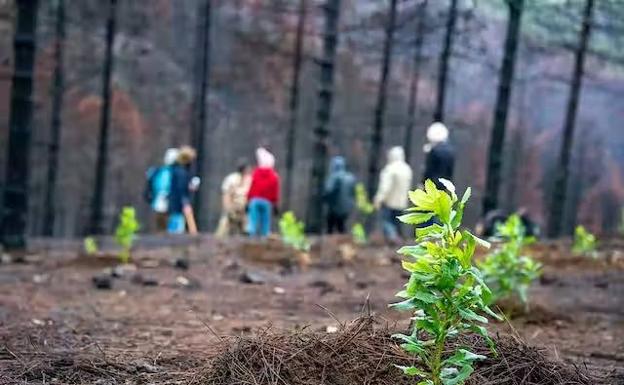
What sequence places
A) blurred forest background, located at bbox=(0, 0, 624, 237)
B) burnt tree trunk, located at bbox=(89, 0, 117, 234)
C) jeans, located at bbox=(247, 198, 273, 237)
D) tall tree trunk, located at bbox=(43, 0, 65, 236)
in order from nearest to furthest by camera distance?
jeans, located at bbox=(247, 198, 273, 237) → burnt tree trunk, located at bbox=(89, 0, 117, 234) → tall tree trunk, located at bbox=(43, 0, 65, 236) → blurred forest background, located at bbox=(0, 0, 624, 237)

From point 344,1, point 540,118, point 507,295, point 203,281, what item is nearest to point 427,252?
point 507,295

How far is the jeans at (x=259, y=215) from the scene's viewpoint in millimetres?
14539

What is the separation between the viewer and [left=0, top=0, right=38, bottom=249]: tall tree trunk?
10.2 metres

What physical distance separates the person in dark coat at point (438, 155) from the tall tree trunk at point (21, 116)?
484cm

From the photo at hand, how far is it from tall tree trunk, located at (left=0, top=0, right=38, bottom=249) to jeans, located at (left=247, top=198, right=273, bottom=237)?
15.9 ft

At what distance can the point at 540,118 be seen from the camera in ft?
152

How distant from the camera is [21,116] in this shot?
10273mm

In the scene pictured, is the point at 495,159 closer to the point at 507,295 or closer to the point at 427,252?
the point at 507,295

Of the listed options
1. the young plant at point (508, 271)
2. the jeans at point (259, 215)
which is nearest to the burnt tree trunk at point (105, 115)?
the jeans at point (259, 215)

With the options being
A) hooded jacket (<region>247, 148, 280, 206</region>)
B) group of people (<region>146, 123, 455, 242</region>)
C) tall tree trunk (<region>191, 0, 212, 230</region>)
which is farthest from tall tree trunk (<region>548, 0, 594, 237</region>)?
tall tree trunk (<region>191, 0, 212, 230</region>)

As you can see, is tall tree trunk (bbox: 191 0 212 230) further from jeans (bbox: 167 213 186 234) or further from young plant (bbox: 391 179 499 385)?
young plant (bbox: 391 179 499 385)

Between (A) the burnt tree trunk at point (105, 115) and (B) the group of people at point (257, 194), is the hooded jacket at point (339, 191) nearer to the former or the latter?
(B) the group of people at point (257, 194)

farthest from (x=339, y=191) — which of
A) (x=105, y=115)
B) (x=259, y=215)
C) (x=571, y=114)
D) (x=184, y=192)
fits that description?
(x=571, y=114)

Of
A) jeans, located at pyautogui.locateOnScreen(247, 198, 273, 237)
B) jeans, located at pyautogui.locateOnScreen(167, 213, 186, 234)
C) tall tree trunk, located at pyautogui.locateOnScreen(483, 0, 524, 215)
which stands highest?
tall tree trunk, located at pyautogui.locateOnScreen(483, 0, 524, 215)
